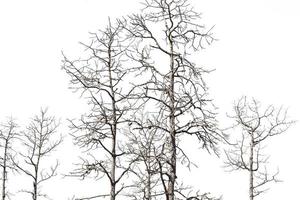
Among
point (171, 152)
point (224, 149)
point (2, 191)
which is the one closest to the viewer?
point (171, 152)

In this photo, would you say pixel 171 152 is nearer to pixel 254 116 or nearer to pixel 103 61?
pixel 103 61

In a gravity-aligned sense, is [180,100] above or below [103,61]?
below

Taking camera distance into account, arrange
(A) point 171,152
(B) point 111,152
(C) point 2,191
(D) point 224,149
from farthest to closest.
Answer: (C) point 2,191 → (D) point 224,149 → (B) point 111,152 → (A) point 171,152

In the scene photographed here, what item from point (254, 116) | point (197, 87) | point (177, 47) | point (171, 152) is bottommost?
point (171, 152)

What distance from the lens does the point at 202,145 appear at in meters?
12.1

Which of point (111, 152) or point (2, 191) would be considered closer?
point (111, 152)

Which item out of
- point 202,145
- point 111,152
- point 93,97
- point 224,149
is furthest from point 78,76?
point 224,149

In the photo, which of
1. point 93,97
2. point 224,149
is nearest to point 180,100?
point 93,97

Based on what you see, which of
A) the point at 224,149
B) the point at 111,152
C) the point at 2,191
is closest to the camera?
the point at 111,152

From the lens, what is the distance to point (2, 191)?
1040 inches

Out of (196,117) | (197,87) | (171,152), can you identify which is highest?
(197,87)

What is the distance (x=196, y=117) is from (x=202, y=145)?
2.34 feet

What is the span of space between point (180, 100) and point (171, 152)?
1.23m

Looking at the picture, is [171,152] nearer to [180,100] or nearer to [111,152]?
[180,100]
